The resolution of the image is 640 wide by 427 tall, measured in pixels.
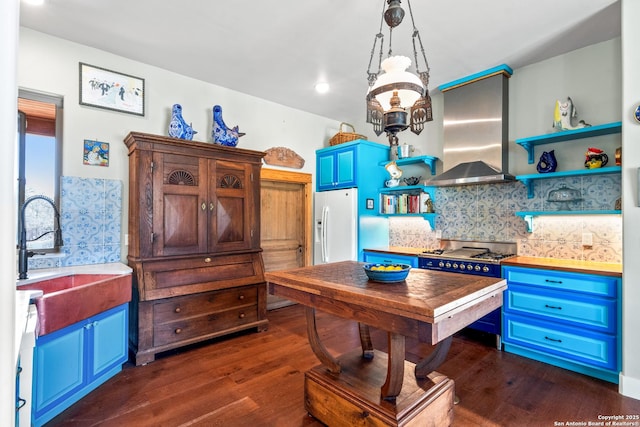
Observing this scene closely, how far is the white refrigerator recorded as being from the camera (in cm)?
425

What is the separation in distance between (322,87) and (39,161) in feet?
9.65

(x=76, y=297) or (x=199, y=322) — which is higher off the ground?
(x=76, y=297)

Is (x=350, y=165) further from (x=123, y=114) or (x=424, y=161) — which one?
(x=123, y=114)

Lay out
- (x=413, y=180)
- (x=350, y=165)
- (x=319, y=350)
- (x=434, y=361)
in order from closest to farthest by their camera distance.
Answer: (x=434, y=361), (x=319, y=350), (x=413, y=180), (x=350, y=165)

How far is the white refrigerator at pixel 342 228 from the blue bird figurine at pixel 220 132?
5.27 feet

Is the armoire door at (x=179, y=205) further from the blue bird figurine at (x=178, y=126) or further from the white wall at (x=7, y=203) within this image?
the white wall at (x=7, y=203)

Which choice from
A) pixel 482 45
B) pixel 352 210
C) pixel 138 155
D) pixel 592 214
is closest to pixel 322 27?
pixel 482 45

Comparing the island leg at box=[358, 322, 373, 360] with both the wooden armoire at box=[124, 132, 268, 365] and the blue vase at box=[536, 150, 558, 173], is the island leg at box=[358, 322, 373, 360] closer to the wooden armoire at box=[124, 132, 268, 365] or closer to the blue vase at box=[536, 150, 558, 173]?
the wooden armoire at box=[124, 132, 268, 365]

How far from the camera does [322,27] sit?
8.57 ft

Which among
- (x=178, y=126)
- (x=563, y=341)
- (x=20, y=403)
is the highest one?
(x=178, y=126)

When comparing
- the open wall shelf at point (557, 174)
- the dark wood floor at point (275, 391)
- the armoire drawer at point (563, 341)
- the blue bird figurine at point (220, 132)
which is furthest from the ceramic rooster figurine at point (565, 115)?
the blue bird figurine at point (220, 132)

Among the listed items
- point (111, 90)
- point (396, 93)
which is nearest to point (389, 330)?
point (396, 93)

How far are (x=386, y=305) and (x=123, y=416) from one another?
189 cm

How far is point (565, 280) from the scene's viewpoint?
262 cm
